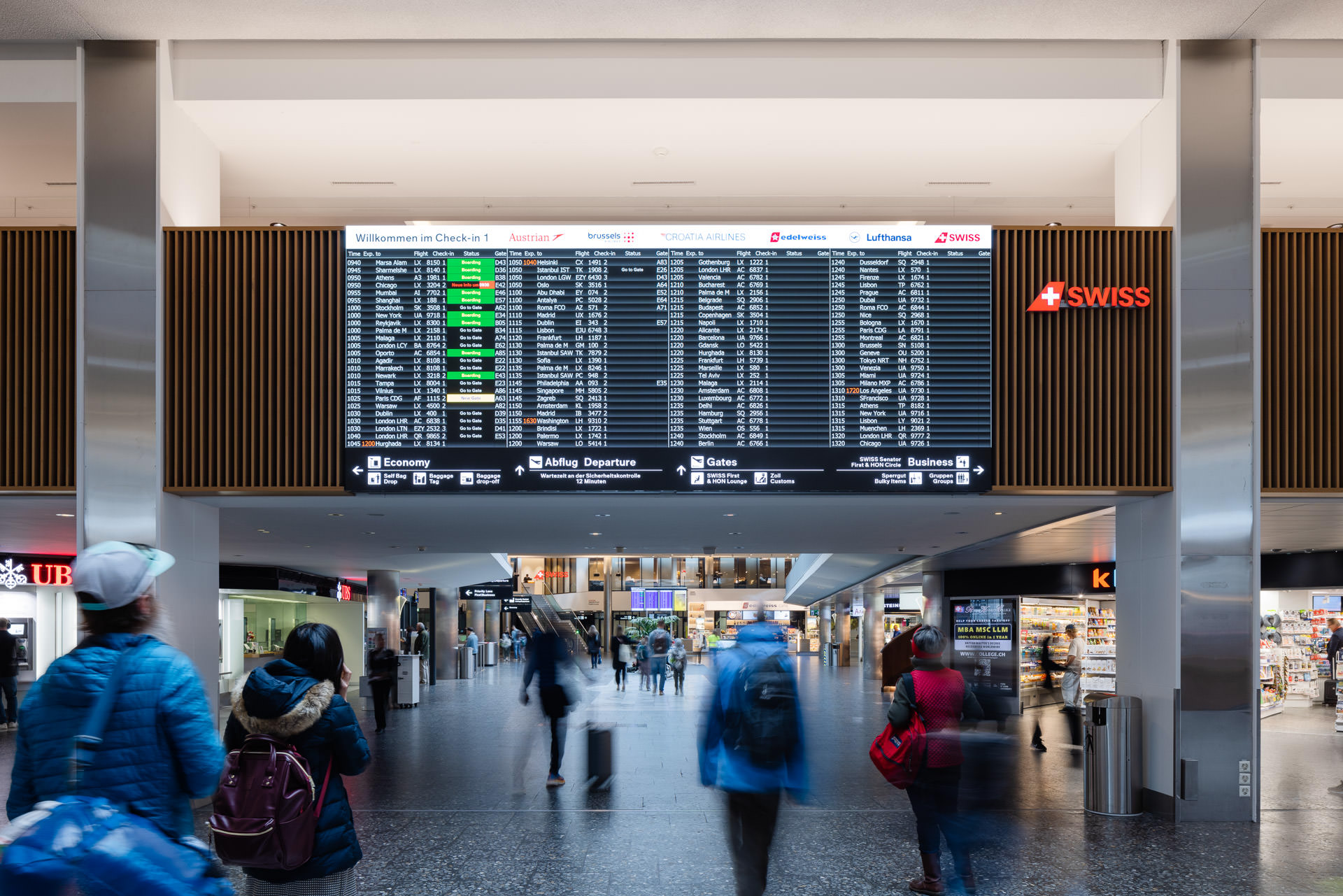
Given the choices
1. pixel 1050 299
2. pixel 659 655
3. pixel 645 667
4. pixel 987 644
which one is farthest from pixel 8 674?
pixel 987 644

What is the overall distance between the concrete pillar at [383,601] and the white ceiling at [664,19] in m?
16.5

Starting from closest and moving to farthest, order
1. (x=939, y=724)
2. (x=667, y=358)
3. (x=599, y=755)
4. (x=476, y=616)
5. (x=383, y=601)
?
(x=939, y=724) < (x=667, y=358) < (x=599, y=755) < (x=383, y=601) < (x=476, y=616)

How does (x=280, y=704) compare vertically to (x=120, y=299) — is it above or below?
below

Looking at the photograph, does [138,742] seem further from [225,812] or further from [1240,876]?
[1240,876]

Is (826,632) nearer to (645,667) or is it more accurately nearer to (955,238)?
(645,667)

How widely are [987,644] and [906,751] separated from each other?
16380mm

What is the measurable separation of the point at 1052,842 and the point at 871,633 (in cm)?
2793

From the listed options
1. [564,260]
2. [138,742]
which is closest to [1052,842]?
[564,260]

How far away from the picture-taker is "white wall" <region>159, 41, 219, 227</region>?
811 cm

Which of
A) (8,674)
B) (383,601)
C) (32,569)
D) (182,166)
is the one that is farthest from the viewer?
(383,601)

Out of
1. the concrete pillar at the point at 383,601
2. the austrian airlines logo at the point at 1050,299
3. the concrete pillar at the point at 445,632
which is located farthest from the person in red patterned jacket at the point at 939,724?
the concrete pillar at the point at 445,632

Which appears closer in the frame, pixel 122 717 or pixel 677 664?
pixel 122 717

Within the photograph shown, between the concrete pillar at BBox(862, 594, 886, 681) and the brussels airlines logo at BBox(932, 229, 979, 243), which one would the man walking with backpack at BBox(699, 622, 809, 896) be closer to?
the brussels airlines logo at BBox(932, 229, 979, 243)

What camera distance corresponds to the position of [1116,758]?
819 cm
